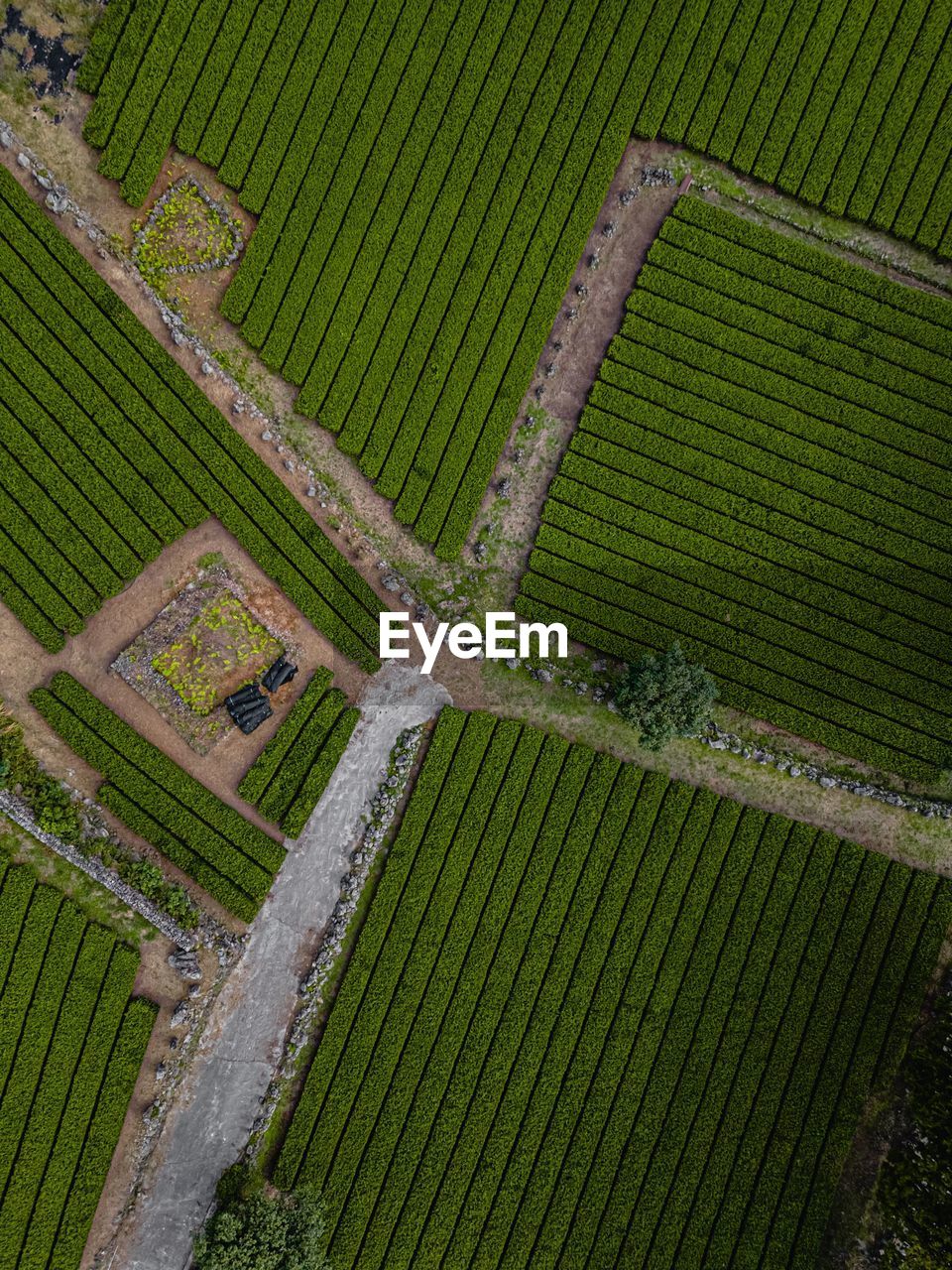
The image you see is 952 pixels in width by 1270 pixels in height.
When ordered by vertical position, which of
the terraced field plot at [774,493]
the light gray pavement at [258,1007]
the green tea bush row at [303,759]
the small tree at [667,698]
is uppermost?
the terraced field plot at [774,493]

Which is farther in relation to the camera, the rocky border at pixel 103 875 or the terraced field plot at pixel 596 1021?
the terraced field plot at pixel 596 1021

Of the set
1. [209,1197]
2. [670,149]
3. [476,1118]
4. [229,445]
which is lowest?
[209,1197]

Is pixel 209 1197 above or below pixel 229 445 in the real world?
below

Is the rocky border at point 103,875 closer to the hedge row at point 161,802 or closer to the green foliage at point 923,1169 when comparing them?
the hedge row at point 161,802

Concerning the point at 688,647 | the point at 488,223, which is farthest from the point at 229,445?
the point at 688,647

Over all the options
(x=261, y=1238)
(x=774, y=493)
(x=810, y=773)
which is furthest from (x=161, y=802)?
(x=774, y=493)

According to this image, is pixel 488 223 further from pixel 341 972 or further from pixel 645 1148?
pixel 645 1148

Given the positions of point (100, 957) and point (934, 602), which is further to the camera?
point (934, 602)

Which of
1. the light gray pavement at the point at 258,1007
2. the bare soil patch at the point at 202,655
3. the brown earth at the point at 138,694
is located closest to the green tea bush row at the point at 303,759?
the light gray pavement at the point at 258,1007
